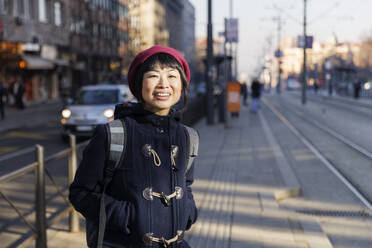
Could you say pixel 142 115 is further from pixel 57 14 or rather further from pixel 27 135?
pixel 57 14

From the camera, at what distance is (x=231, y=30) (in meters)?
19.8

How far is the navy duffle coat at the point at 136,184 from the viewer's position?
2258 millimetres

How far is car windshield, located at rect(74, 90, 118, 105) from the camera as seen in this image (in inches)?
613

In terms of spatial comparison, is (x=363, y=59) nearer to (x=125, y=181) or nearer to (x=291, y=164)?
(x=291, y=164)

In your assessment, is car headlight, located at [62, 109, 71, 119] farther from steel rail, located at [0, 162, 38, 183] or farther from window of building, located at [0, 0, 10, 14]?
window of building, located at [0, 0, 10, 14]

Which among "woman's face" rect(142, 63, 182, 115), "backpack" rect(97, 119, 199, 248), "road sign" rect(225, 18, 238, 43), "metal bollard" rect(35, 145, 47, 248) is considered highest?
"road sign" rect(225, 18, 238, 43)

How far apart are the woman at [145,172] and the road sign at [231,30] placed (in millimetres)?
17344

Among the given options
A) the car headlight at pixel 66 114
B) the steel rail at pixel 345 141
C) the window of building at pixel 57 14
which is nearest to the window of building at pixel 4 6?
the window of building at pixel 57 14

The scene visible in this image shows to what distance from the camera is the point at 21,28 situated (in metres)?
35.1

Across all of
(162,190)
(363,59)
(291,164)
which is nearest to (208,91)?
(291,164)

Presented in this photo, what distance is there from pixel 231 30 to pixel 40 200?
51.8 ft

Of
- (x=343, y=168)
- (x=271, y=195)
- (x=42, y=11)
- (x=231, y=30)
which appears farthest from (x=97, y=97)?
(x=42, y=11)

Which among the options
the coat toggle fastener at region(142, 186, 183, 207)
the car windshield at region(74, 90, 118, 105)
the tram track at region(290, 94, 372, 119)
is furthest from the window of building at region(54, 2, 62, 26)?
the coat toggle fastener at region(142, 186, 183, 207)

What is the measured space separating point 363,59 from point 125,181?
116705 mm
